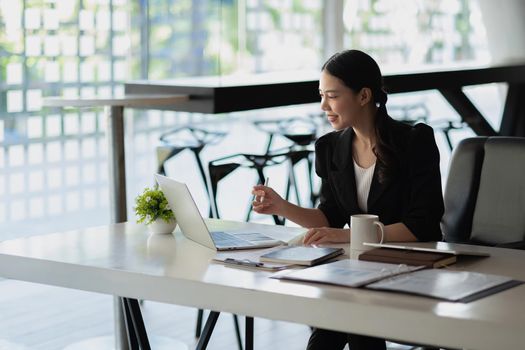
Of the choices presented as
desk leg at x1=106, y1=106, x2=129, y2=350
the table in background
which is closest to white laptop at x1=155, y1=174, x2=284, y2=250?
desk leg at x1=106, y1=106, x2=129, y2=350

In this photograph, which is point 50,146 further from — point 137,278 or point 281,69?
point 137,278

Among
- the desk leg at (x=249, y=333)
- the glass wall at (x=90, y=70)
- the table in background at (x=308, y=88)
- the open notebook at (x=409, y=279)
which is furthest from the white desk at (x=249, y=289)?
the glass wall at (x=90, y=70)

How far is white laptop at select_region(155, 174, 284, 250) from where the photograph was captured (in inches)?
103

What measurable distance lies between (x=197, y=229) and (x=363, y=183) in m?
0.64

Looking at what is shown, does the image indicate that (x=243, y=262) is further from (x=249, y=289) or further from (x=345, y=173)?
(x=345, y=173)

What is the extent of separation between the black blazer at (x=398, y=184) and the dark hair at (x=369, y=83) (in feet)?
0.06

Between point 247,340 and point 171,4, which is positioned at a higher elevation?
point 171,4

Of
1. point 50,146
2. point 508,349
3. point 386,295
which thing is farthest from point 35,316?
point 508,349

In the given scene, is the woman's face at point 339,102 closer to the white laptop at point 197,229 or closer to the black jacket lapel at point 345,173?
the black jacket lapel at point 345,173

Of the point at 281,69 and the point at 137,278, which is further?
the point at 281,69

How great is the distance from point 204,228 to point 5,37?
133 inches

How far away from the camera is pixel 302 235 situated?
2.85 metres

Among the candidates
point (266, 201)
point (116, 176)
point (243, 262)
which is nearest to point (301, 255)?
point (243, 262)

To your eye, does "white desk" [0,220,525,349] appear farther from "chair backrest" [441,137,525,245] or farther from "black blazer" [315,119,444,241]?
"chair backrest" [441,137,525,245]
